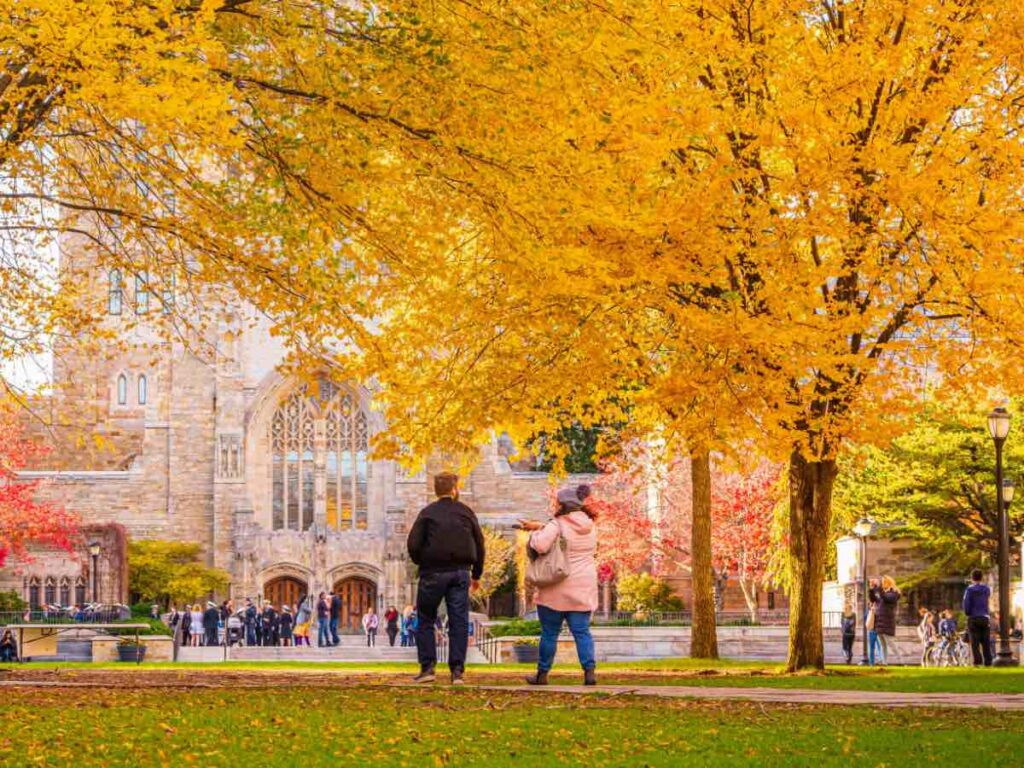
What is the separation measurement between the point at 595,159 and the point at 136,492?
47550 mm

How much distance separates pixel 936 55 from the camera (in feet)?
53.8

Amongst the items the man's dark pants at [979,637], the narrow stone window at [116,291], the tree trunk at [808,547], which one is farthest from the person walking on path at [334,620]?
the tree trunk at [808,547]

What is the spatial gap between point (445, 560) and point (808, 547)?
7.00m

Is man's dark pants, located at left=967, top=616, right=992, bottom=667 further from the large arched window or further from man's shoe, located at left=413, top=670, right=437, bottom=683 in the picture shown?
the large arched window

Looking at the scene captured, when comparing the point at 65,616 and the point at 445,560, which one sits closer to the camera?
the point at 445,560

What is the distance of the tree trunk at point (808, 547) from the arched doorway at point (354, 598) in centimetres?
3933

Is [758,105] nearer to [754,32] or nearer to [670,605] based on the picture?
[754,32]

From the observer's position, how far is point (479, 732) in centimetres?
857

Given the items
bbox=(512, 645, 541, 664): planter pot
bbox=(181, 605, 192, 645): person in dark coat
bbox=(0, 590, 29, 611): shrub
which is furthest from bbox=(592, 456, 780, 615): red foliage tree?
bbox=(0, 590, 29, 611): shrub

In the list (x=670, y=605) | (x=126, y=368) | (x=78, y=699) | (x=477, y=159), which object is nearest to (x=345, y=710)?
(x=78, y=699)

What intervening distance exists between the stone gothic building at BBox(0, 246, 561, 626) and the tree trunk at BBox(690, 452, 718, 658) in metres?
33.1

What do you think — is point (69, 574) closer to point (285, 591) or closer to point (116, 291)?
point (285, 591)

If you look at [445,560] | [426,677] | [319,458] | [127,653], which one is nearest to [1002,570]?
[426,677]

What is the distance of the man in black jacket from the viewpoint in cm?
1230
